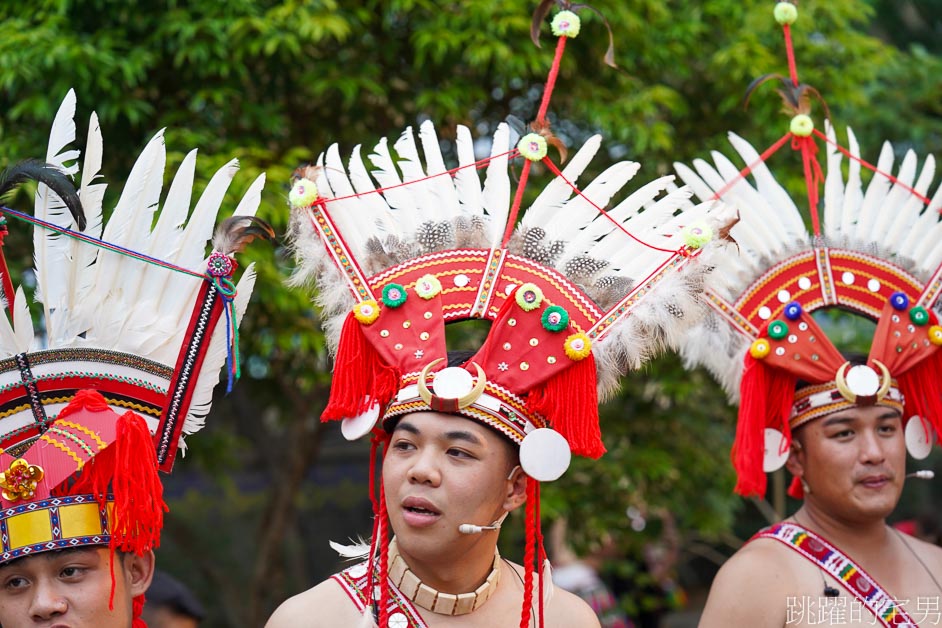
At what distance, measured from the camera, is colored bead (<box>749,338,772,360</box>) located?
13.5 ft

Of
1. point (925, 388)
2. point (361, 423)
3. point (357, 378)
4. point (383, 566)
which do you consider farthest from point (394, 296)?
point (925, 388)

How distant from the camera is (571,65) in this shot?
565 cm

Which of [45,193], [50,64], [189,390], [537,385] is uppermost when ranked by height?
[50,64]

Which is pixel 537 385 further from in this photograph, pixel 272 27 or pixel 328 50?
pixel 328 50

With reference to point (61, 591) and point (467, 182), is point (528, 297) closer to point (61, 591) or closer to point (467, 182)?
point (467, 182)

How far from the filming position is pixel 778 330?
13.5 feet

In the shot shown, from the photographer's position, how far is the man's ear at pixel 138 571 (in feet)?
11.1

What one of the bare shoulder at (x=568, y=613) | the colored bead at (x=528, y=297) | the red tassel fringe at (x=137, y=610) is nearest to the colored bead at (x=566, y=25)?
the colored bead at (x=528, y=297)

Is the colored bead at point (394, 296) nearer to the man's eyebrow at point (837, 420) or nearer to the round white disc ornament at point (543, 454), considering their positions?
the round white disc ornament at point (543, 454)

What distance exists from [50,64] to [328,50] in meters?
1.40

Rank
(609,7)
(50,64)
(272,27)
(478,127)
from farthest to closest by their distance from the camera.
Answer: (478,127), (609,7), (272,27), (50,64)

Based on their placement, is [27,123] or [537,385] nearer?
[537,385]

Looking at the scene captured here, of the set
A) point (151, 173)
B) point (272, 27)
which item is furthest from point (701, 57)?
point (151, 173)

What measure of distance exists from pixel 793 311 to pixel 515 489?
1323 millimetres
